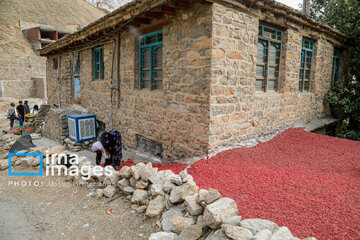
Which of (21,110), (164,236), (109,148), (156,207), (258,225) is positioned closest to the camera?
(258,225)

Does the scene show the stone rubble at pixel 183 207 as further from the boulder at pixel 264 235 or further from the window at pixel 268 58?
the window at pixel 268 58

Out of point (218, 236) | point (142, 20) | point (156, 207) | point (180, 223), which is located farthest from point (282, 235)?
point (142, 20)

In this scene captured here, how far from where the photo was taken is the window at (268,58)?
18.1 feet

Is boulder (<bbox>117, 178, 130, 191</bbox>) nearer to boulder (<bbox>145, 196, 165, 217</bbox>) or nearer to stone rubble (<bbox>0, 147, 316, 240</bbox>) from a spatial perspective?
stone rubble (<bbox>0, 147, 316, 240</bbox>)

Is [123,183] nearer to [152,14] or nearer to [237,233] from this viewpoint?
[237,233]

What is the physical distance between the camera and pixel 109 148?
5199 millimetres

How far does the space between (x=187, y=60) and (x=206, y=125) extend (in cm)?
140

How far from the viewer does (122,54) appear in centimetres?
686

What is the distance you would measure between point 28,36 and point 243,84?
36383mm

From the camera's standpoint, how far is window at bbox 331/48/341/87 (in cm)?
889

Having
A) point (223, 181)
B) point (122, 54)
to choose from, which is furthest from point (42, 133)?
point (223, 181)

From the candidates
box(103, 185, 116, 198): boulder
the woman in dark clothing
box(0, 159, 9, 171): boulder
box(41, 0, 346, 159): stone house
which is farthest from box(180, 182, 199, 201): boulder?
box(0, 159, 9, 171): boulder

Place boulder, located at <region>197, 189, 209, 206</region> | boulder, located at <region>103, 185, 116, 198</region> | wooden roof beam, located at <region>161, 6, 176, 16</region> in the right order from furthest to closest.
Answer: wooden roof beam, located at <region>161, 6, 176, 16</region>
boulder, located at <region>103, 185, 116, 198</region>
boulder, located at <region>197, 189, 209, 206</region>

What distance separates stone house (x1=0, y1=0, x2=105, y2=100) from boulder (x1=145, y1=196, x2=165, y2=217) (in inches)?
1053
